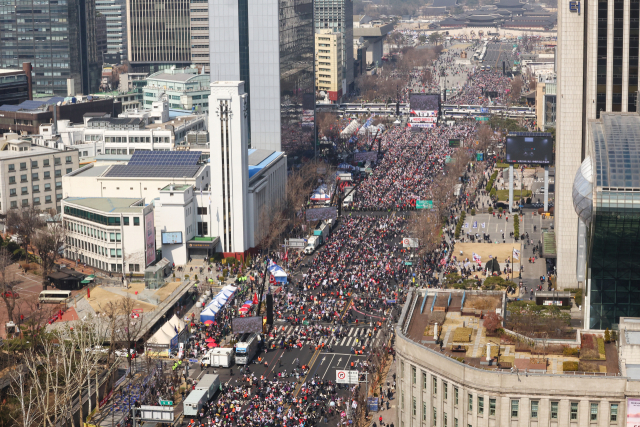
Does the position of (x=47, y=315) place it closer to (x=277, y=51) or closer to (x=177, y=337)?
(x=177, y=337)

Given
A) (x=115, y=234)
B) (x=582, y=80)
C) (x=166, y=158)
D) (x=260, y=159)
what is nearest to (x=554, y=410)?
(x=582, y=80)

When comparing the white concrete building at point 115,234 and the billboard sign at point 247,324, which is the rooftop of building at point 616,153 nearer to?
the billboard sign at point 247,324

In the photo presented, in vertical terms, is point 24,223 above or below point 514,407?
above

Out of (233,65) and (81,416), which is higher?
(233,65)

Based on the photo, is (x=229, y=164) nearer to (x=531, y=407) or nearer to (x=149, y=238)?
(x=149, y=238)

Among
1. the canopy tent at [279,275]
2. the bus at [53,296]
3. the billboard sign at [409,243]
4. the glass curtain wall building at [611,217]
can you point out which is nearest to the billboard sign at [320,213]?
the billboard sign at [409,243]

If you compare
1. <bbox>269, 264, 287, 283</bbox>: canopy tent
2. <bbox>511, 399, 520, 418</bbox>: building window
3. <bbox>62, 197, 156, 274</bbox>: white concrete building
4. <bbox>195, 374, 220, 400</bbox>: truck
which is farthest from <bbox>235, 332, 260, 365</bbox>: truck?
<bbox>511, 399, 520, 418</bbox>: building window

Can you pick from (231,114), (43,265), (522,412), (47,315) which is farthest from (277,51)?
(522,412)
